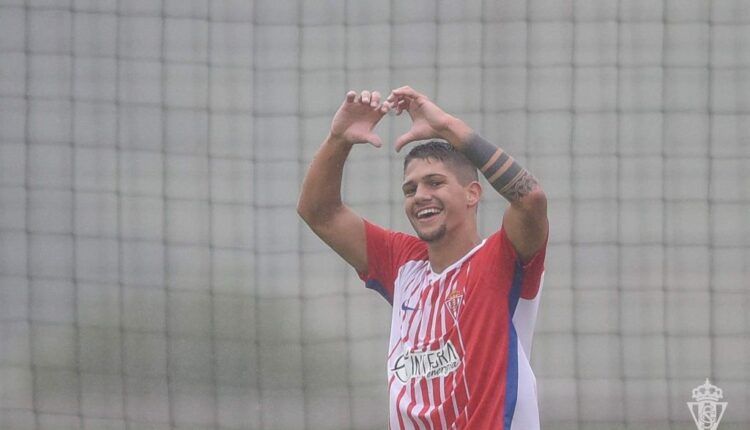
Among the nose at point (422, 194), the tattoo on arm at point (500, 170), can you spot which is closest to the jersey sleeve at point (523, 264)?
the tattoo on arm at point (500, 170)

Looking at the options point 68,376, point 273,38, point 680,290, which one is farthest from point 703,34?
point 68,376

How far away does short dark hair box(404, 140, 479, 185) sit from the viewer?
3.78 m

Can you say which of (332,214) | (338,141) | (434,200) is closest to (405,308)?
(434,200)

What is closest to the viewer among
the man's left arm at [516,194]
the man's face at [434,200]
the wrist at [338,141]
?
the man's left arm at [516,194]

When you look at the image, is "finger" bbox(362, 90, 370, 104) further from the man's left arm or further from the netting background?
the netting background

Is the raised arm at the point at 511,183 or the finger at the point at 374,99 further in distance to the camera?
the finger at the point at 374,99

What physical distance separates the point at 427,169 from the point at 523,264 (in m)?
0.40

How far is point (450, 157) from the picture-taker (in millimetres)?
3789

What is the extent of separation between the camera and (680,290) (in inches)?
225

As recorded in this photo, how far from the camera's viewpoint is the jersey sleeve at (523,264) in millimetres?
3574

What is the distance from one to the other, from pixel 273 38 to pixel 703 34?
1.85 metres

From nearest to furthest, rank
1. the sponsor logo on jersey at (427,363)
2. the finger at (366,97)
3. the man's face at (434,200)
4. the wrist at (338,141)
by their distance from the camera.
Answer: the sponsor logo on jersey at (427,363), the man's face at (434,200), the finger at (366,97), the wrist at (338,141)

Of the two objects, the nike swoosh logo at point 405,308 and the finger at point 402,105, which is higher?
the finger at point 402,105

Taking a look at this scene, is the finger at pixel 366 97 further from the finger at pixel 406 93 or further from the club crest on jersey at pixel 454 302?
the club crest on jersey at pixel 454 302
